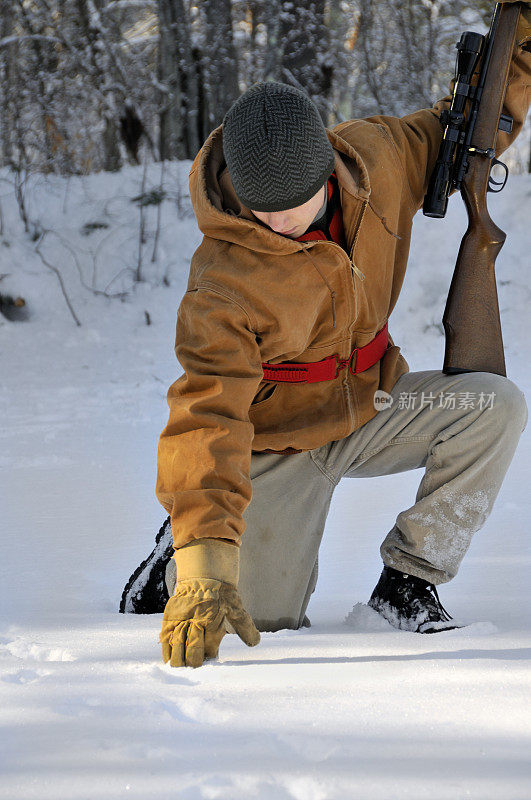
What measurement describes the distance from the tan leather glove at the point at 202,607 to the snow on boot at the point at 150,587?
0.49m

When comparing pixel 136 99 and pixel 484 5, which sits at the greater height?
pixel 484 5

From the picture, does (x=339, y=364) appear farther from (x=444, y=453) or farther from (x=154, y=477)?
(x=154, y=477)

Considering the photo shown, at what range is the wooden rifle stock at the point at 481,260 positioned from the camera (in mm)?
2248

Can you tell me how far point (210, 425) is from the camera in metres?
1.68

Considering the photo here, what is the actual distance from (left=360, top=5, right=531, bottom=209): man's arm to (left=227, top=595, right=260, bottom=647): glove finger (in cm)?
122

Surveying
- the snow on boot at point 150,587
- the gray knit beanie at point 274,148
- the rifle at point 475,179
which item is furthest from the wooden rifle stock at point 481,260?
the snow on boot at point 150,587

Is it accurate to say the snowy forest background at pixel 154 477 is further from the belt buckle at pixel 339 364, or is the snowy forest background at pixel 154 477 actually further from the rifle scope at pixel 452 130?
the rifle scope at pixel 452 130

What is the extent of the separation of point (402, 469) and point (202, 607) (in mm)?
866

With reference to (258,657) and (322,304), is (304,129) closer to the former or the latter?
(322,304)

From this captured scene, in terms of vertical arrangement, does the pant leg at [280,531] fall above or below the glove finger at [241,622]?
below

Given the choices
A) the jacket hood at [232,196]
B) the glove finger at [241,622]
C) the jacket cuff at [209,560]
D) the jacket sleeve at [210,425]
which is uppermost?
the jacket hood at [232,196]

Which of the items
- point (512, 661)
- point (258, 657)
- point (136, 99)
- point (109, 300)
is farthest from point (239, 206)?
point (136, 99)

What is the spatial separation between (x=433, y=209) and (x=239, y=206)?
2.13ft

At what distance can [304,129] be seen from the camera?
167cm
